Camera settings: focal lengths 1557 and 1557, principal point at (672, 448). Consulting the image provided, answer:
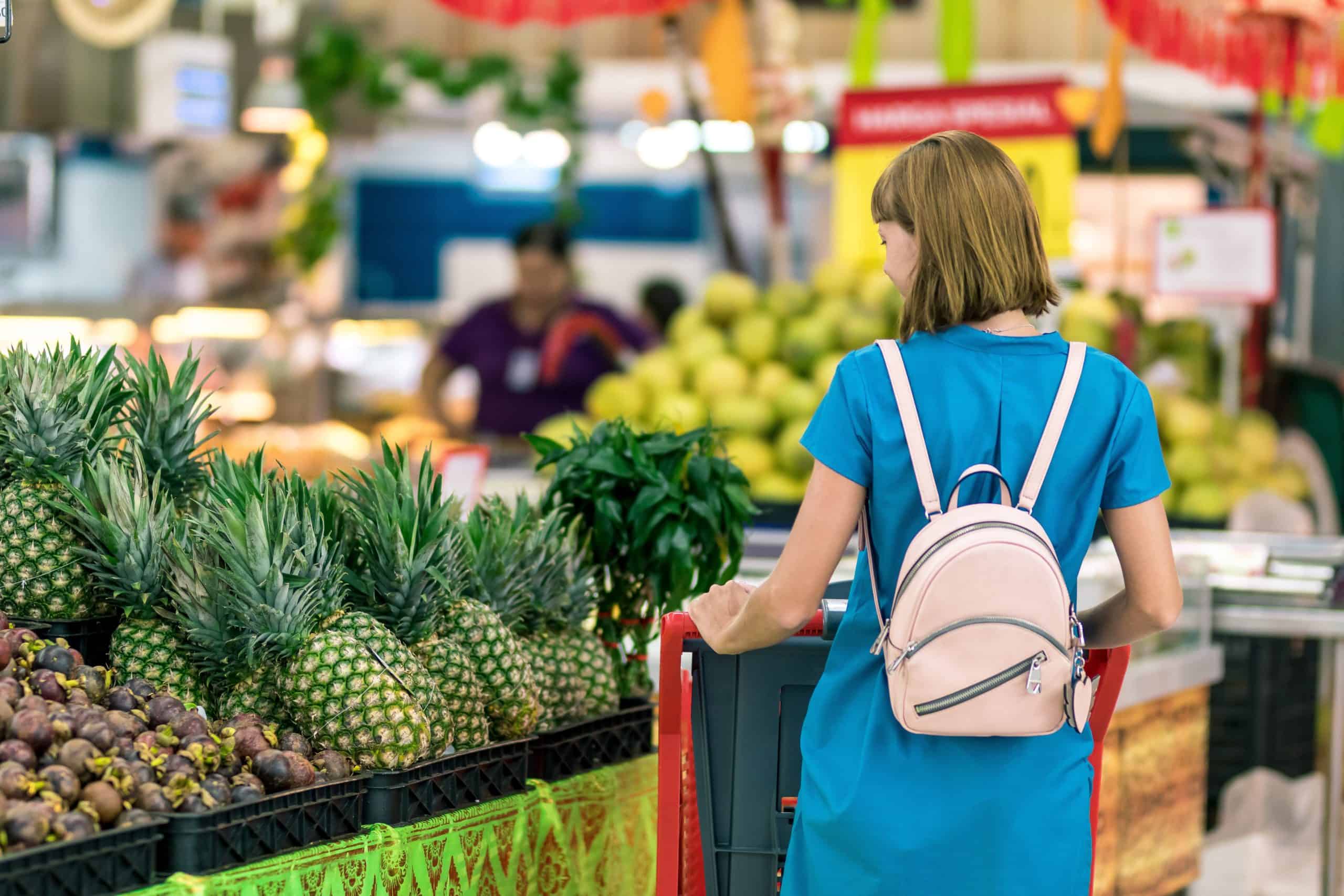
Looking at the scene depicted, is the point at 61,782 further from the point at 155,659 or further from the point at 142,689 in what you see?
the point at 155,659

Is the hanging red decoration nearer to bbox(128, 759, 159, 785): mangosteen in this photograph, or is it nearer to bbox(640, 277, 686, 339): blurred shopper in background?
bbox(128, 759, 159, 785): mangosteen

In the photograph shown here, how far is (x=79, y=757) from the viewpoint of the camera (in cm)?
207

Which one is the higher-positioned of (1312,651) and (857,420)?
(857,420)

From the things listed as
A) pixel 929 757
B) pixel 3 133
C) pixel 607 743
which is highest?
pixel 3 133

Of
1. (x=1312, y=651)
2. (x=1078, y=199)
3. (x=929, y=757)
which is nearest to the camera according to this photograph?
(x=929, y=757)

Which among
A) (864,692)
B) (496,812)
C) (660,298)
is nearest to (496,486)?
(496,812)

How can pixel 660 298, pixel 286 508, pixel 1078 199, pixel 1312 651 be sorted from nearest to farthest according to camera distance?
pixel 286 508
pixel 1312 651
pixel 660 298
pixel 1078 199

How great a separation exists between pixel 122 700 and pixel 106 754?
17 centimetres

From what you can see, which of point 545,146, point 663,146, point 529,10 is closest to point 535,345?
point 545,146

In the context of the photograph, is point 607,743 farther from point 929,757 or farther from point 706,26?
point 706,26

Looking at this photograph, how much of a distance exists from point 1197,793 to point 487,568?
2.35 metres

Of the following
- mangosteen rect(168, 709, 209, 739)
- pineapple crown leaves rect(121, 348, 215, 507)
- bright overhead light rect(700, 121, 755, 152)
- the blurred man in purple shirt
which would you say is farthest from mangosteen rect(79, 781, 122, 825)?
bright overhead light rect(700, 121, 755, 152)

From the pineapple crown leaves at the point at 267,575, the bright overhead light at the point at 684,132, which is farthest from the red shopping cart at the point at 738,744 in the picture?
the bright overhead light at the point at 684,132

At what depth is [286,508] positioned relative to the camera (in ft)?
7.88
